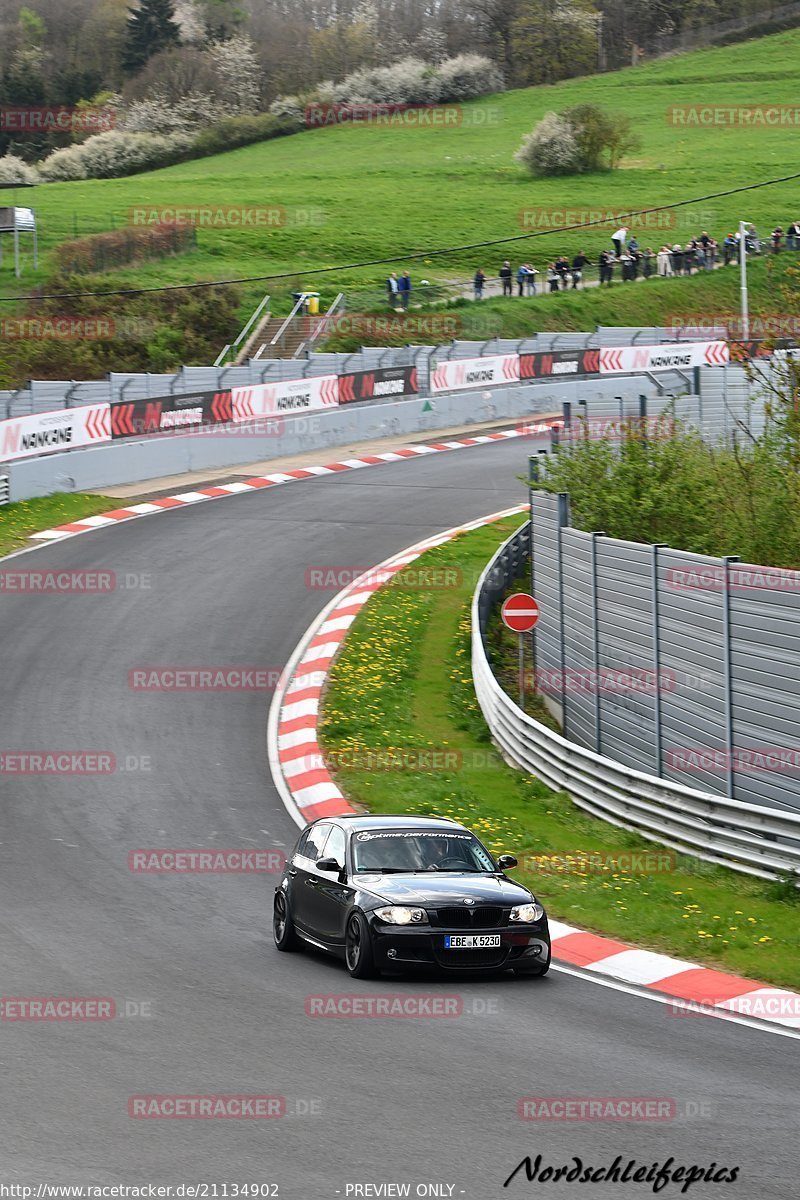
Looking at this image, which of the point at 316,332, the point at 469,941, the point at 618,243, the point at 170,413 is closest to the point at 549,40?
the point at 618,243

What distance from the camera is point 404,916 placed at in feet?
37.1

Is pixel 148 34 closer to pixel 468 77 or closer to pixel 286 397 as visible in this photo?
pixel 468 77

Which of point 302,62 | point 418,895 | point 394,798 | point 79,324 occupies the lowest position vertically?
point 394,798

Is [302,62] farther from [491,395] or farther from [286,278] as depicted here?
[491,395]

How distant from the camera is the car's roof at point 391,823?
1277 cm

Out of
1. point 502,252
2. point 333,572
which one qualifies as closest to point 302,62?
point 502,252

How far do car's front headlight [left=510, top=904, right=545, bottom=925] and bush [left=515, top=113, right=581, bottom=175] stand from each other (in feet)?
278

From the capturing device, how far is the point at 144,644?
24.1 metres

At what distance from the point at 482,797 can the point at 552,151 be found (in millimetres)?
78740

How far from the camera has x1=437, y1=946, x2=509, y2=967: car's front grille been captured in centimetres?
1132

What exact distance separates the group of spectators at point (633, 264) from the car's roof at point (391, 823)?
1918 inches

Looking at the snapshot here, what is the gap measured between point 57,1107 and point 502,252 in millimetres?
67644

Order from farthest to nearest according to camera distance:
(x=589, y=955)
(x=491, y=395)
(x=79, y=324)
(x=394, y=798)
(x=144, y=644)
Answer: (x=79, y=324) < (x=491, y=395) < (x=144, y=644) < (x=394, y=798) < (x=589, y=955)

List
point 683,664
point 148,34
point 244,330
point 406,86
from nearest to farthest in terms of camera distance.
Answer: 1. point 683,664
2. point 244,330
3. point 406,86
4. point 148,34
